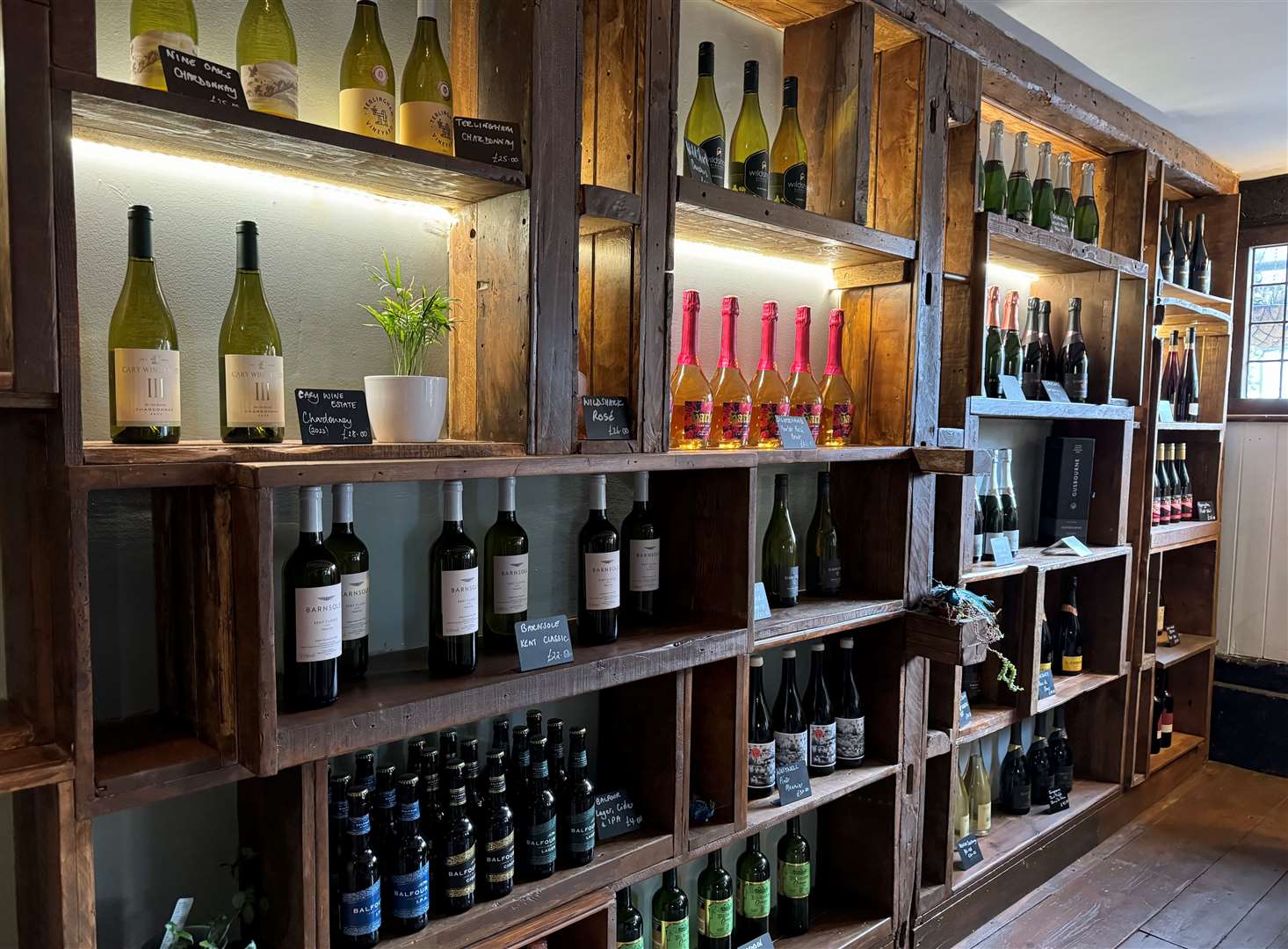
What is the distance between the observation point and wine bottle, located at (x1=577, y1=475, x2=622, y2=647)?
5.13 feet

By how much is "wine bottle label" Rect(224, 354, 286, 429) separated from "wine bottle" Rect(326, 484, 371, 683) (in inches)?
7.1

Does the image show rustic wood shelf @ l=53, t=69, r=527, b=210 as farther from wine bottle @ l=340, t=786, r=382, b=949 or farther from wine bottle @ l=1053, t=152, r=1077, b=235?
wine bottle @ l=1053, t=152, r=1077, b=235

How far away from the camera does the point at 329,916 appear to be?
1.27 metres

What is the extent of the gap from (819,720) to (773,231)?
1.23 m

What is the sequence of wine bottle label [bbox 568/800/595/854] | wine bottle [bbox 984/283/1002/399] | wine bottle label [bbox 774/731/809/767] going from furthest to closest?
wine bottle [bbox 984/283/1002/399], wine bottle label [bbox 774/731/809/767], wine bottle label [bbox 568/800/595/854]

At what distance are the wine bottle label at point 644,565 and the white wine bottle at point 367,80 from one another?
0.87 metres

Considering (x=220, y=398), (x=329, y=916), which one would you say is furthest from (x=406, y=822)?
(x=220, y=398)

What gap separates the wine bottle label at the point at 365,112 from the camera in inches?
49.9

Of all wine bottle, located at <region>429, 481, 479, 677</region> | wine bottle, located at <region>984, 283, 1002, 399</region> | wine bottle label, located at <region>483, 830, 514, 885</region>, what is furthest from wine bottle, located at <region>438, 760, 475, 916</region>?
wine bottle, located at <region>984, 283, 1002, 399</region>

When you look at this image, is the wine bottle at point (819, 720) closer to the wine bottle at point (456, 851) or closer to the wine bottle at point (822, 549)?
the wine bottle at point (822, 549)

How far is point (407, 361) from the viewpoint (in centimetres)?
138

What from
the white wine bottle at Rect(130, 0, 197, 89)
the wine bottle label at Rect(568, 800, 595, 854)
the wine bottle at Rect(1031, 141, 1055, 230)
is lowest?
the wine bottle label at Rect(568, 800, 595, 854)

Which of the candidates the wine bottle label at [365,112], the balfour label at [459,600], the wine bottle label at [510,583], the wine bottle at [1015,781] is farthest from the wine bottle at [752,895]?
the wine bottle label at [365,112]

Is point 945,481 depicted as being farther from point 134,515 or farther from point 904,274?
point 134,515
